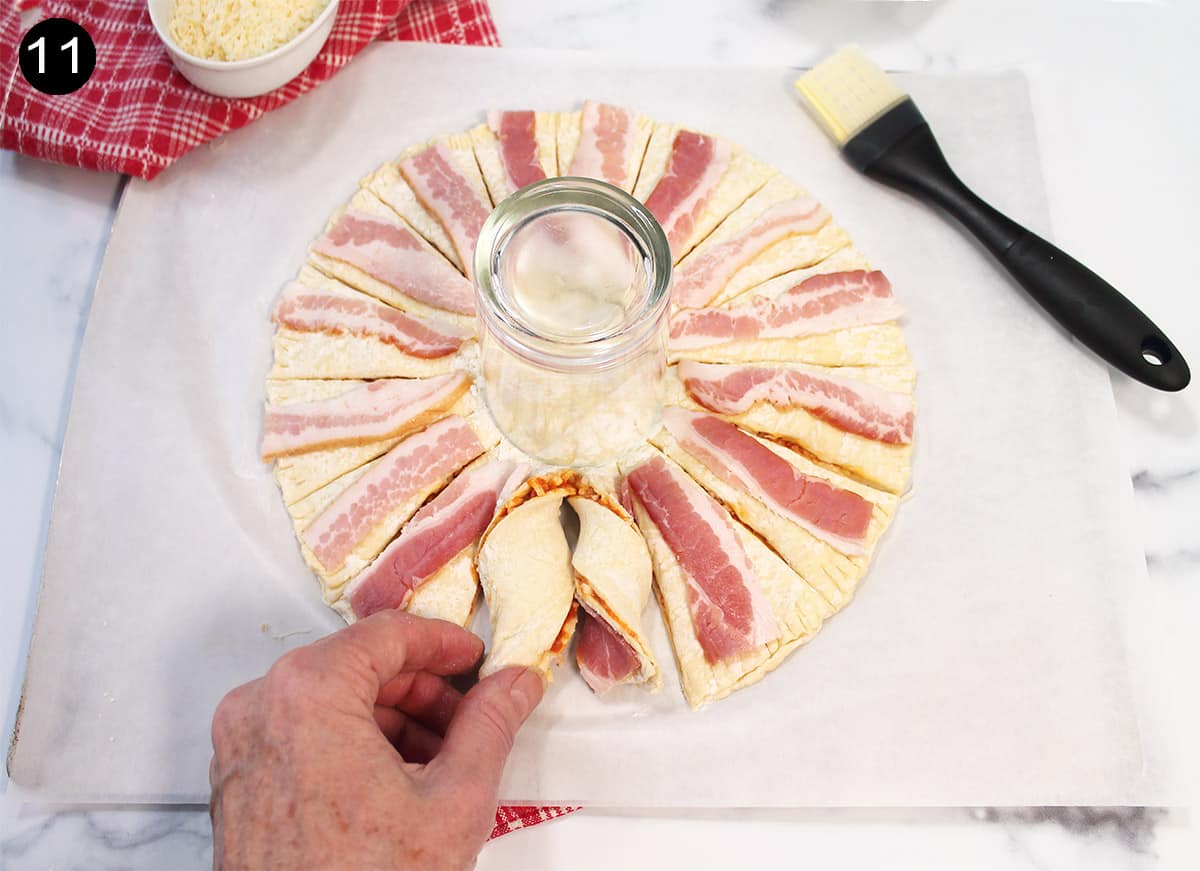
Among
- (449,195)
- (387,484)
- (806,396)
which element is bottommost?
(387,484)

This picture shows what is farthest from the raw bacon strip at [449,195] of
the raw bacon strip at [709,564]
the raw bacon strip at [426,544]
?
the raw bacon strip at [709,564]

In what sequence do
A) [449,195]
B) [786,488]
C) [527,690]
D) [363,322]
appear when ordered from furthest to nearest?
[449,195], [363,322], [786,488], [527,690]

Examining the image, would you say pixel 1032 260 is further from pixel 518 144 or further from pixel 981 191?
pixel 518 144

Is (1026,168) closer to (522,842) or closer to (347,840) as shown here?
(522,842)

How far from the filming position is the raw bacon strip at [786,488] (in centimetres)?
218

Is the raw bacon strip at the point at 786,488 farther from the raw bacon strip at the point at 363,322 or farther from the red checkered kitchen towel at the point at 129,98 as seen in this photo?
the red checkered kitchen towel at the point at 129,98

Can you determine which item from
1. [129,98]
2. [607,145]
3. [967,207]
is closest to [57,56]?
[129,98]

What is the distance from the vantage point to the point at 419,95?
2666 millimetres

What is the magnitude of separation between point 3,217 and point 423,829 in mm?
1837

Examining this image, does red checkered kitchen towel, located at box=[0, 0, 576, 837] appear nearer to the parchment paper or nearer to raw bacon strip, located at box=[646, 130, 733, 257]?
the parchment paper

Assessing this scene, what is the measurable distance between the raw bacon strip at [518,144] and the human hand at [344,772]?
42.7 inches

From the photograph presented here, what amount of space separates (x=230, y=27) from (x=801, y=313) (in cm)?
140

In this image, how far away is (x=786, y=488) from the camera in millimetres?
A: 2182

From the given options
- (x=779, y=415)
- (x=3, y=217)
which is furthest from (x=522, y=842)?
(x=3, y=217)
